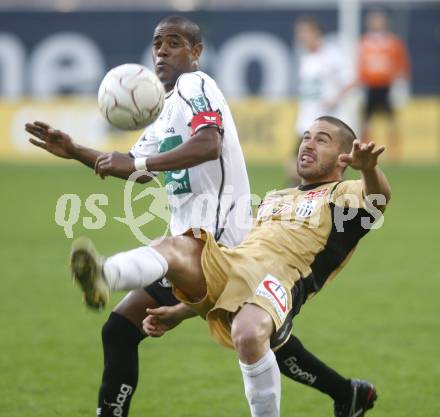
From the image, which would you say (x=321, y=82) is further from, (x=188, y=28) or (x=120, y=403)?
(x=120, y=403)

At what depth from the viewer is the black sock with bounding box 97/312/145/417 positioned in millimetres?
5551

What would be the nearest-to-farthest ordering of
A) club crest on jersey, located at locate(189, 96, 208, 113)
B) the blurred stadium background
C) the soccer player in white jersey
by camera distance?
club crest on jersey, located at locate(189, 96, 208, 113) → the soccer player in white jersey → the blurred stadium background

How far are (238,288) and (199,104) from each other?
0.97 meters

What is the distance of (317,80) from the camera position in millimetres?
15008

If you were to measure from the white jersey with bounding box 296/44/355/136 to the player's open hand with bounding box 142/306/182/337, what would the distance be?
385 inches

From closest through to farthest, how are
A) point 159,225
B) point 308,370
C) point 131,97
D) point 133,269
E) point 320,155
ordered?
point 133,269 < point 131,97 < point 320,155 < point 308,370 < point 159,225

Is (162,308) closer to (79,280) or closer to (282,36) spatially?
(79,280)

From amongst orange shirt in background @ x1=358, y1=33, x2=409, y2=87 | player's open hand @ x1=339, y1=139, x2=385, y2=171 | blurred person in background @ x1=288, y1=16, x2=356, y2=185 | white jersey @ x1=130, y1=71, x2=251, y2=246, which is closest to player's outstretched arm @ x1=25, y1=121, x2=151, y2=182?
white jersey @ x1=130, y1=71, x2=251, y2=246

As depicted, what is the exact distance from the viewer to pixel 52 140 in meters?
5.25

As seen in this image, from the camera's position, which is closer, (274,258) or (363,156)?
(363,156)

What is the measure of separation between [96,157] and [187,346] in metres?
3.04

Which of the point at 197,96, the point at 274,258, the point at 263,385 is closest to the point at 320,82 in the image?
the point at 197,96

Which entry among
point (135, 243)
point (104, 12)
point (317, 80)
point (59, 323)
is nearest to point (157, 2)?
point (104, 12)

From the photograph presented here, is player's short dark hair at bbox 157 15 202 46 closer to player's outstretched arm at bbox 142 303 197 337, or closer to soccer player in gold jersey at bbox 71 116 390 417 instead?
soccer player in gold jersey at bbox 71 116 390 417
